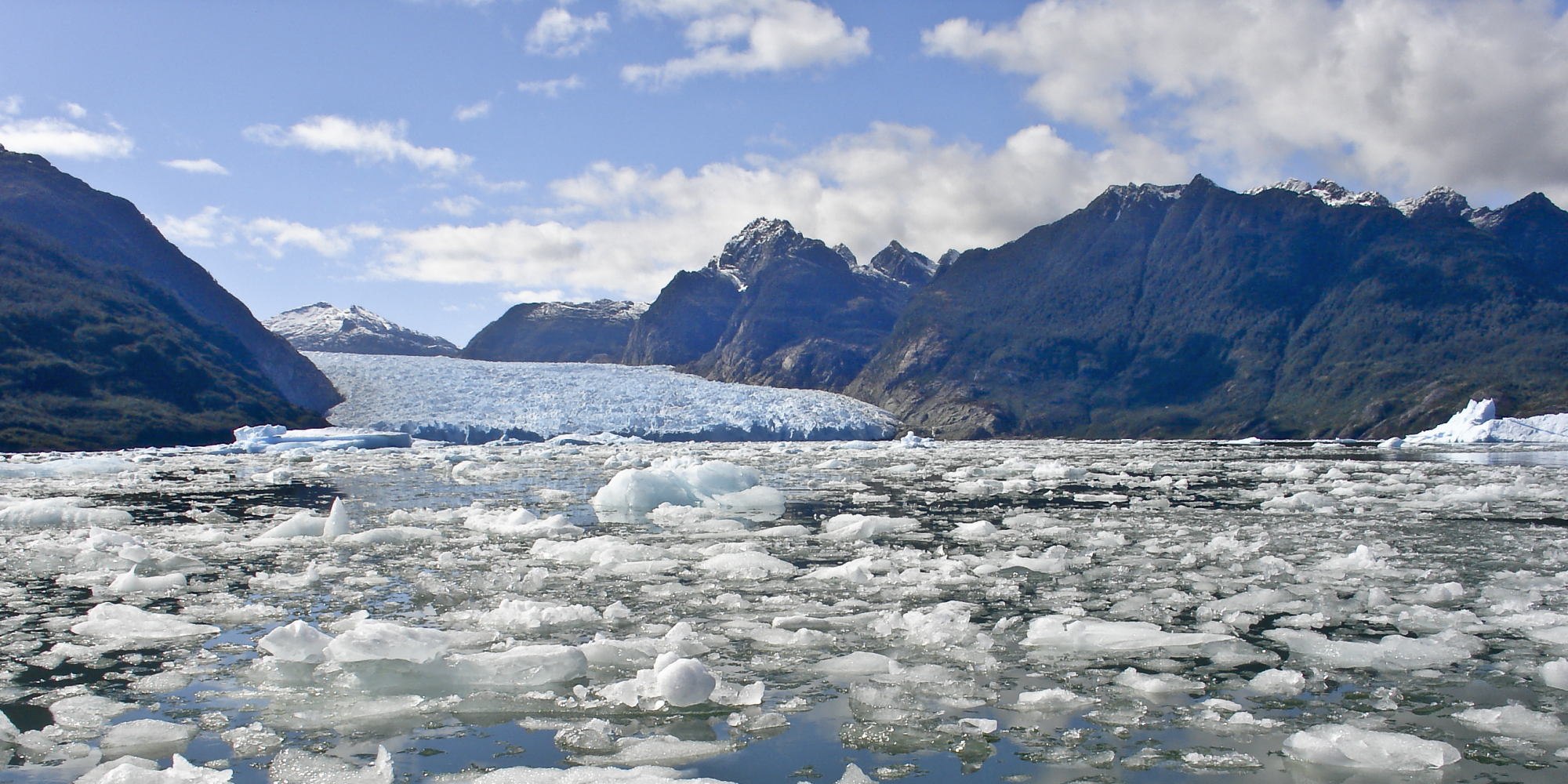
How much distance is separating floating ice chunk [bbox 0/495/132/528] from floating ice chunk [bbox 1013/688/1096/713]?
16.2m

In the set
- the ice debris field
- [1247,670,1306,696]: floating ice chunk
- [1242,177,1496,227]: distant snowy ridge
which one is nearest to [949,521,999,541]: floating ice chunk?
the ice debris field

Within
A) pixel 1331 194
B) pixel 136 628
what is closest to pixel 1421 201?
pixel 1331 194

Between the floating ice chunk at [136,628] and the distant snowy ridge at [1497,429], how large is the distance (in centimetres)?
7413

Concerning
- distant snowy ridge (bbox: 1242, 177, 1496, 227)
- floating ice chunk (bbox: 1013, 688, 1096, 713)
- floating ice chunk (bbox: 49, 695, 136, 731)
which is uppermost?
distant snowy ridge (bbox: 1242, 177, 1496, 227)

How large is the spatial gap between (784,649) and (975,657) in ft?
5.06

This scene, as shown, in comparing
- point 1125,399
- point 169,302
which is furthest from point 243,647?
point 1125,399

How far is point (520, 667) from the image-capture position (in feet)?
19.2

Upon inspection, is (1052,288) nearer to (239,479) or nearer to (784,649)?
(239,479)

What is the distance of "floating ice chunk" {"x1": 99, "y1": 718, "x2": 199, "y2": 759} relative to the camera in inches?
179

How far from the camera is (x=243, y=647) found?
6750 millimetres

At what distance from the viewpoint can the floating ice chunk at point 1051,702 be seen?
528 centimetres

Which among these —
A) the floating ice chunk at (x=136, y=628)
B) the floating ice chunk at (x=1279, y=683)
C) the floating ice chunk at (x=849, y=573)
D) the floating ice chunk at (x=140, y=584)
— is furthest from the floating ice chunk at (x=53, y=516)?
the floating ice chunk at (x=1279, y=683)

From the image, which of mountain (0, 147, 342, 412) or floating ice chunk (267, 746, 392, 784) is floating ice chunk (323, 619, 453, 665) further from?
mountain (0, 147, 342, 412)

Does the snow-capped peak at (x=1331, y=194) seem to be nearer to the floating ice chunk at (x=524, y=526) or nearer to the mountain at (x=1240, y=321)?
the mountain at (x=1240, y=321)
